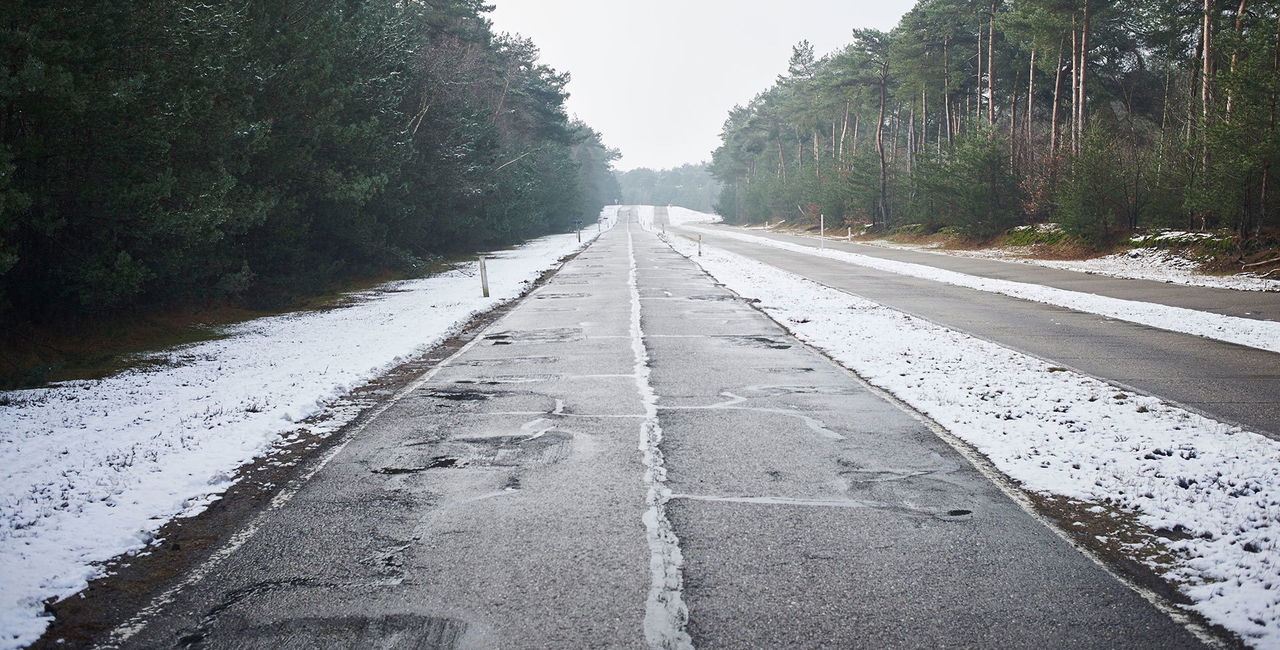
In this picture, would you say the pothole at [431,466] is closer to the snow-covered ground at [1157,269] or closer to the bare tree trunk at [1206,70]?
the snow-covered ground at [1157,269]

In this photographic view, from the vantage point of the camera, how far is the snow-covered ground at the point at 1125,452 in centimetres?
427

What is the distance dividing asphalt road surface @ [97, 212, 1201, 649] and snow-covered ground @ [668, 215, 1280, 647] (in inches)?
15.1

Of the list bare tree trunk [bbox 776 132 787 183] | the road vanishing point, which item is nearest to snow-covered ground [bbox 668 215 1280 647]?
the road vanishing point

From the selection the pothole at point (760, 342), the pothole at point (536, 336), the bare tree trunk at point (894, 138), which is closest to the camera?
the pothole at point (760, 342)

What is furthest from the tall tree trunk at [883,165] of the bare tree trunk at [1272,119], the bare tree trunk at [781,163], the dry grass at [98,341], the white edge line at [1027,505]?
the white edge line at [1027,505]

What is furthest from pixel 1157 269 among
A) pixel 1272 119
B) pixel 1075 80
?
pixel 1075 80

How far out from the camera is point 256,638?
3715mm

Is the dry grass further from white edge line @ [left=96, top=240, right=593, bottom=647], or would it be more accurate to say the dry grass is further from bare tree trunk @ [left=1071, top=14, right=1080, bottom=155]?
bare tree trunk @ [left=1071, top=14, right=1080, bottom=155]

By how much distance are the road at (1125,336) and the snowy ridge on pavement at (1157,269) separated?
863 millimetres

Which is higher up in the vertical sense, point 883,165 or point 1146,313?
point 883,165

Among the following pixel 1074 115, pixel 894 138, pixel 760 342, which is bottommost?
pixel 760 342

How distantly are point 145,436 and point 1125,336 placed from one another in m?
13.4

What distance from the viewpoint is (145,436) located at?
24.1 ft

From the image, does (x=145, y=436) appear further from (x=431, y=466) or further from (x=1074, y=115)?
(x=1074, y=115)
